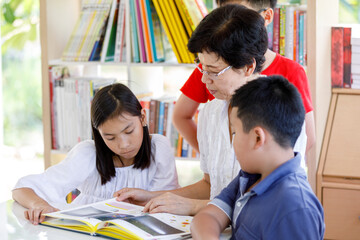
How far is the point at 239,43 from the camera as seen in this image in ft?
4.90

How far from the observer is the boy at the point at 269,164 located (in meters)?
1.12

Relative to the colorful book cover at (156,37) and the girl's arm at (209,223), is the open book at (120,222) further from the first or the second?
the colorful book cover at (156,37)

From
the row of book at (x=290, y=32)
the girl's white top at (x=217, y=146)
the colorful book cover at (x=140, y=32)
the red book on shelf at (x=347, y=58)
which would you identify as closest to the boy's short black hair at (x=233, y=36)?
the girl's white top at (x=217, y=146)

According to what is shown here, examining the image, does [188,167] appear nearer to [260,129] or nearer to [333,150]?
[333,150]

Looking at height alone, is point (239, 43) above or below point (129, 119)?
above

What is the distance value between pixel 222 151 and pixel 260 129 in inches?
16.9

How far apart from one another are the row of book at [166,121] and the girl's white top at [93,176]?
2.60ft

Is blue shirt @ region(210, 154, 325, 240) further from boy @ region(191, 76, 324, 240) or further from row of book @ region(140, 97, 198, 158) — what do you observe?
row of book @ region(140, 97, 198, 158)

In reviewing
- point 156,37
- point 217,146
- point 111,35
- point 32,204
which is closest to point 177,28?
point 156,37

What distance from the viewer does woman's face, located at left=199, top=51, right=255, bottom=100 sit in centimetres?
152

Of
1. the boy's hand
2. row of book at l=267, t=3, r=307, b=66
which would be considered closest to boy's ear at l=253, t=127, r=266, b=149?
the boy's hand

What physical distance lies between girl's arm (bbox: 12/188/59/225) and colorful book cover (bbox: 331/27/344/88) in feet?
5.63

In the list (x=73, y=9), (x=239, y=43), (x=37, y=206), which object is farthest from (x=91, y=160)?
(x=73, y=9)

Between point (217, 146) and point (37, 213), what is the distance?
542 millimetres
